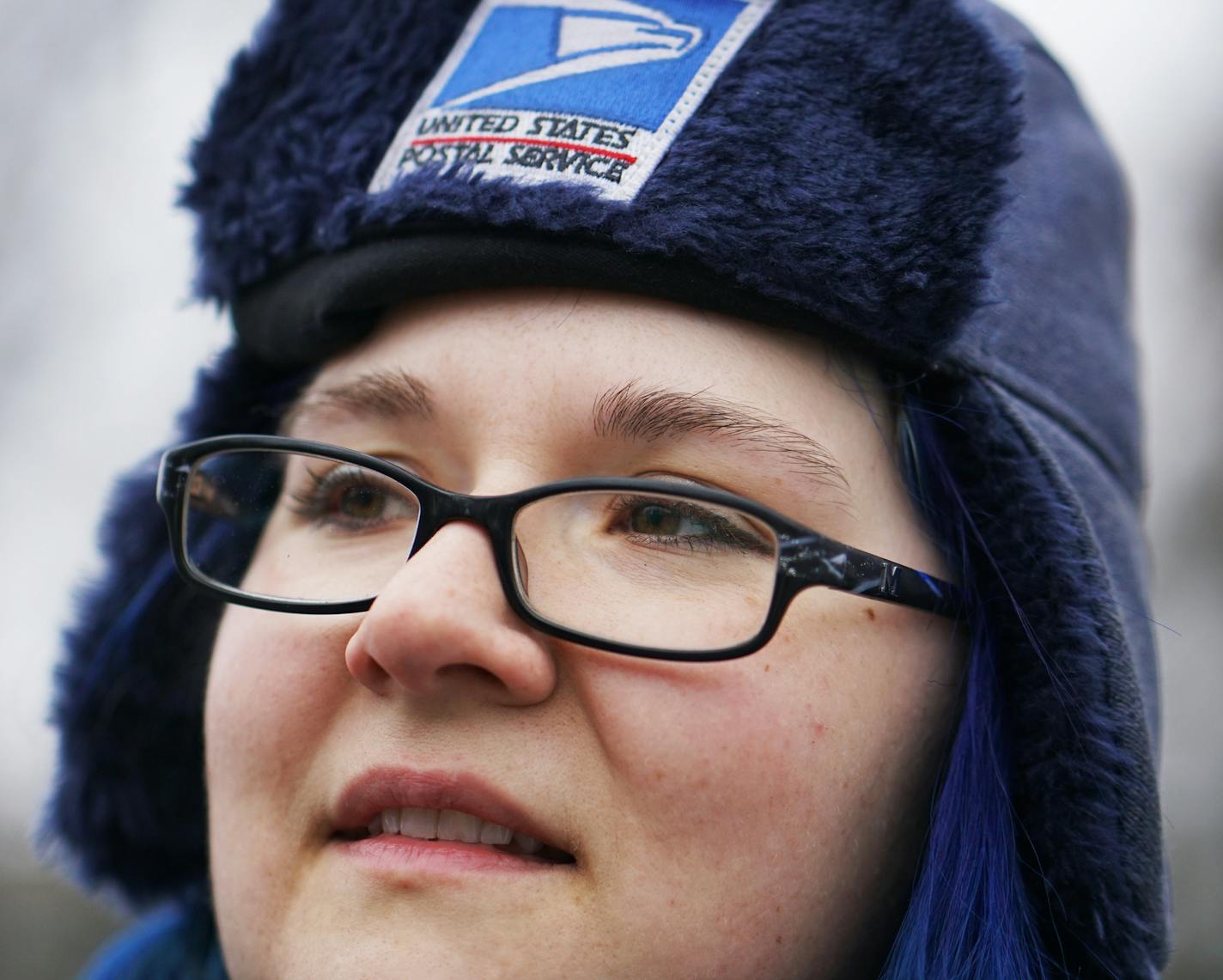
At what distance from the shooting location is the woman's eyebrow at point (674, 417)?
1249mm

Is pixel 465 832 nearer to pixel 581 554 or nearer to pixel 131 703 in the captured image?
pixel 581 554

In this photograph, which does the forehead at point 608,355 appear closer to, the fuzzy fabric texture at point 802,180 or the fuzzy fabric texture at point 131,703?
the fuzzy fabric texture at point 802,180

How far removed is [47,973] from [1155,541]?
8.06m

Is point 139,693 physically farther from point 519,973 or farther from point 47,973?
point 47,973

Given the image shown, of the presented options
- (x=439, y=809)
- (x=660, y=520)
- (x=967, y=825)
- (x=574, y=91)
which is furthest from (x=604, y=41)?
(x=967, y=825)

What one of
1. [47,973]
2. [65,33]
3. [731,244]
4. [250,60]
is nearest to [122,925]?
[47,973]

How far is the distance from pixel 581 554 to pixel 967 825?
1.98 ft

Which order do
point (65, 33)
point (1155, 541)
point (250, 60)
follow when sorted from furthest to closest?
1. point (1155, 541)
2. point (65, 33)
3. point (250, 60)

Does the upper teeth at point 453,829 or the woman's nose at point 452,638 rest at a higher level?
the woman's nose at point 452,638

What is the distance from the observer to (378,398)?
1.40 m

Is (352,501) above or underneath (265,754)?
above

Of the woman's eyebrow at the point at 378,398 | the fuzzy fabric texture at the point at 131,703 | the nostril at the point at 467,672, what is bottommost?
the fuzzy fabric texture at the point at 131,703

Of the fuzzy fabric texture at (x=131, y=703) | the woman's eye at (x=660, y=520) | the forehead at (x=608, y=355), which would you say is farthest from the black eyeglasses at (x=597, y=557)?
the fuzzy fabric texture at (x=131, y=703)

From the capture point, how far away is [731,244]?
1.28 m
